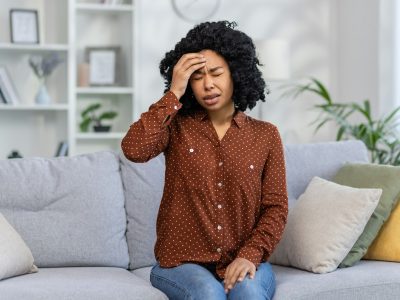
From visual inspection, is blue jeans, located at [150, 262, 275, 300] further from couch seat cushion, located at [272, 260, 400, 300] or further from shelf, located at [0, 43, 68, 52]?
shelf, located at [0, 43, 68, 52]

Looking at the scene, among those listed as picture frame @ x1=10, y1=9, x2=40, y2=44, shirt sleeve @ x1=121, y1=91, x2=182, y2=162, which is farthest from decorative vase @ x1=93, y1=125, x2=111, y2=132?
shirt sleeve @ x1=121, y1=91, x2=182, y2=162

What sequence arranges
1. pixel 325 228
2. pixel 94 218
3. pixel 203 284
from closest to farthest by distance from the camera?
pixel 203 284
pixel 325 228
pixel 94 218

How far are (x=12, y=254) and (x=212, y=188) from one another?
0.69 meters

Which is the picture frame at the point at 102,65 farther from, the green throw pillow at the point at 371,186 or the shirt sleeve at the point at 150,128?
the shirt sleeve at the point at 150,128

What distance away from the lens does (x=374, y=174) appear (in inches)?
116

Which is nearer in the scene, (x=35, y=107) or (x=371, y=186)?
(x=371, y=186)

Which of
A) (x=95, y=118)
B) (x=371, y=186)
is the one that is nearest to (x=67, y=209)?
(x=371, y=186)

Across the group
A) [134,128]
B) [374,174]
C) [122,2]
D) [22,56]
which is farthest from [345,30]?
[134,128]

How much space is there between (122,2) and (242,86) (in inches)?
123

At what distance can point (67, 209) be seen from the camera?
2.90m

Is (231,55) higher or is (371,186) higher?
(231,55)

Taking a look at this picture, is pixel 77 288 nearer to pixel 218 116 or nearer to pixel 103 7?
pixel 218 116

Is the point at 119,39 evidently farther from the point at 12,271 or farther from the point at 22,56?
the point at 12,271

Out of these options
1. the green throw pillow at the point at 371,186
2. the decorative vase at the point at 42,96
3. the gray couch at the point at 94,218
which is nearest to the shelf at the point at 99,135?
the decorative vase at the point at 42,96
